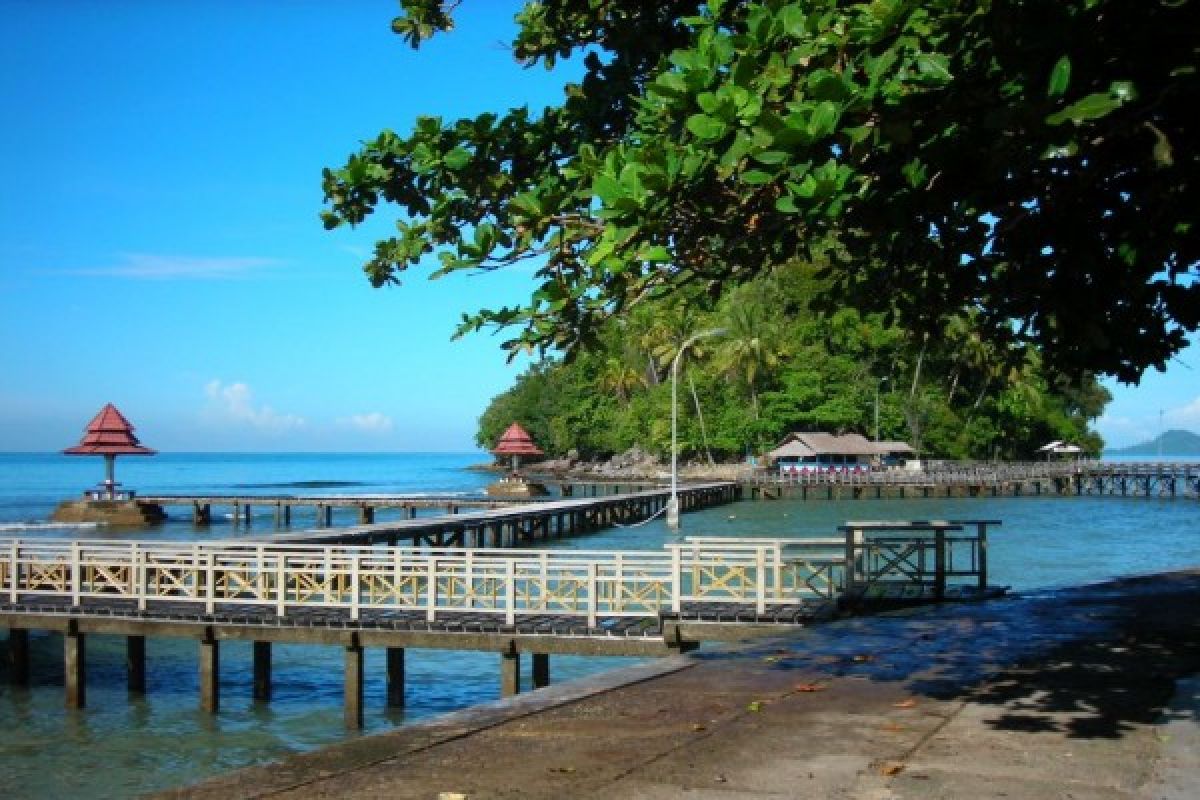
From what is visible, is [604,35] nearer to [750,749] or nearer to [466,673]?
[750,749]

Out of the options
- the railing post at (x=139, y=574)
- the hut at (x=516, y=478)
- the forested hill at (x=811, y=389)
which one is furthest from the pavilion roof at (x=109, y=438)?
the railing post at (x=139, y=574)

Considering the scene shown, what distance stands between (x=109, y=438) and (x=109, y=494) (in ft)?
9.97

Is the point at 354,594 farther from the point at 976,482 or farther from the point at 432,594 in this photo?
the point at 976,482

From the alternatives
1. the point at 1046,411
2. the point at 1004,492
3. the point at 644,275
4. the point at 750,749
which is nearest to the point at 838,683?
the point at 750,749

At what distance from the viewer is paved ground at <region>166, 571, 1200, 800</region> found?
6656mm

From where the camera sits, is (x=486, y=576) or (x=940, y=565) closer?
(x=940, y=565)

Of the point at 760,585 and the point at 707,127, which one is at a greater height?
the point at 707,127

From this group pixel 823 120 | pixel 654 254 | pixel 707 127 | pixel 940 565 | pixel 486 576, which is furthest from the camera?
pixel 486 576

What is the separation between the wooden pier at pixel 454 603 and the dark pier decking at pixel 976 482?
64275 millimetres

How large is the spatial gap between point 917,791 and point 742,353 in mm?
84495

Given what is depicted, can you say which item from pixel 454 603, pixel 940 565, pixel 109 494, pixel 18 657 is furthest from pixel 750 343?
pixel 940 565

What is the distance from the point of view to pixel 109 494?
61719mm

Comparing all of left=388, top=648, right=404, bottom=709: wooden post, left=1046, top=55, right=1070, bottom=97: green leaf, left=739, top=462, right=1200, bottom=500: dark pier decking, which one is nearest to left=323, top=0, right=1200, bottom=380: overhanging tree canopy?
left=1046, top=55, right=1070, bottom=97: green leaf

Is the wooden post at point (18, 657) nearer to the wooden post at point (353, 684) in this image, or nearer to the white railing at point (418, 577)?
the white railing at point (418, 577)
